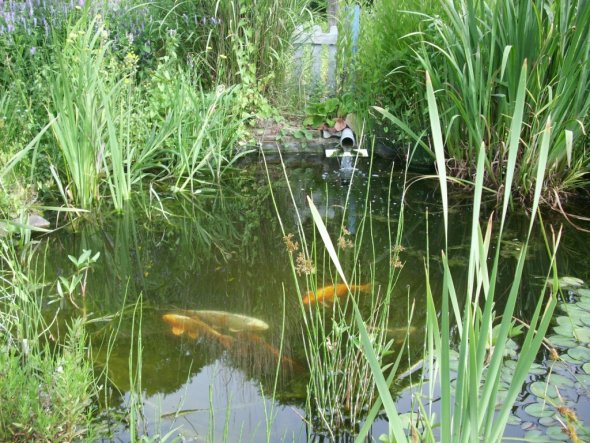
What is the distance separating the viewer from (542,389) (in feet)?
7.10

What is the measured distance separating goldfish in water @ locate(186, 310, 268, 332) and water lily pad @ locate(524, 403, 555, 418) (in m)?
1.08

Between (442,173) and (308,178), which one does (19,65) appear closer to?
(308,178)

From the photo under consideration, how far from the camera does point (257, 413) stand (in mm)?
2201

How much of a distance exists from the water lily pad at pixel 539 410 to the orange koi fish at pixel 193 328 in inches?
44.0

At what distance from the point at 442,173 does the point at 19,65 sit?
412cm

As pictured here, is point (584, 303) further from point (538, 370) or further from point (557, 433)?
point (557, 433)

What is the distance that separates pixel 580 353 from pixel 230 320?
1356mm

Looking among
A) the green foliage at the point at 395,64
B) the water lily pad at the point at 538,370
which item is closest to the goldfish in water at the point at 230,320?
the water lily pad at the point at 538,370

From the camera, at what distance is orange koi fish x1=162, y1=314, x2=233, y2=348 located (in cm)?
263

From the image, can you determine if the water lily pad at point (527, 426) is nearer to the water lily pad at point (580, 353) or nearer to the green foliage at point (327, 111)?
the water lily pad at point (580, 353)

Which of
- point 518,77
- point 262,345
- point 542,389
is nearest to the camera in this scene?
point 542,389

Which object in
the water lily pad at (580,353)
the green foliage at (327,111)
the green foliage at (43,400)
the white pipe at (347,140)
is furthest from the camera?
the green foliage at (327,111)

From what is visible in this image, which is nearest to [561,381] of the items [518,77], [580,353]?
[580,353]

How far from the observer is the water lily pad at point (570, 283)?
2.97 m
